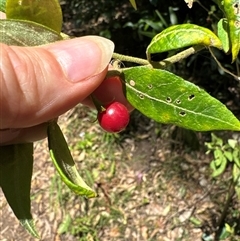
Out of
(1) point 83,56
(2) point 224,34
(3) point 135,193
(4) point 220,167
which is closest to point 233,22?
(2) point 224,34

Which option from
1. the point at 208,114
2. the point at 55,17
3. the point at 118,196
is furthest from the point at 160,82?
the point at 118,196

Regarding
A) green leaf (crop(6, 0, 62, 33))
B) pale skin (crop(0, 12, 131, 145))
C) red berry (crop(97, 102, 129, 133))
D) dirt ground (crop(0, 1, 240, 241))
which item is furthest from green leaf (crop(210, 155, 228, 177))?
green leaf (crop(6, 0, 62, 33))

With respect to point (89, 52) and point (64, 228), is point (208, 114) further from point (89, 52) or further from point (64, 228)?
point (64, 228)

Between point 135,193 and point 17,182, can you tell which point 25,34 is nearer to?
point 17,182

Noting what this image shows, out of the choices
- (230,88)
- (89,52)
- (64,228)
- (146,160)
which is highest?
(89,52)

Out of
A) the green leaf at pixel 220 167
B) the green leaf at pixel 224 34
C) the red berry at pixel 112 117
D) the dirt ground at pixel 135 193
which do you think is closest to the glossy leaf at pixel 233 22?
the green leaf at pixel 224 34

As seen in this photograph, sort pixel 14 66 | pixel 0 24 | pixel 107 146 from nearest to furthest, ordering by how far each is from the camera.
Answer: pixel 0 24, pixel 14 66, pixel 107 146

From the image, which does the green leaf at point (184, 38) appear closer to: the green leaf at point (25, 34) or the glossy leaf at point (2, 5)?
the green leaf at point (25, 34)
